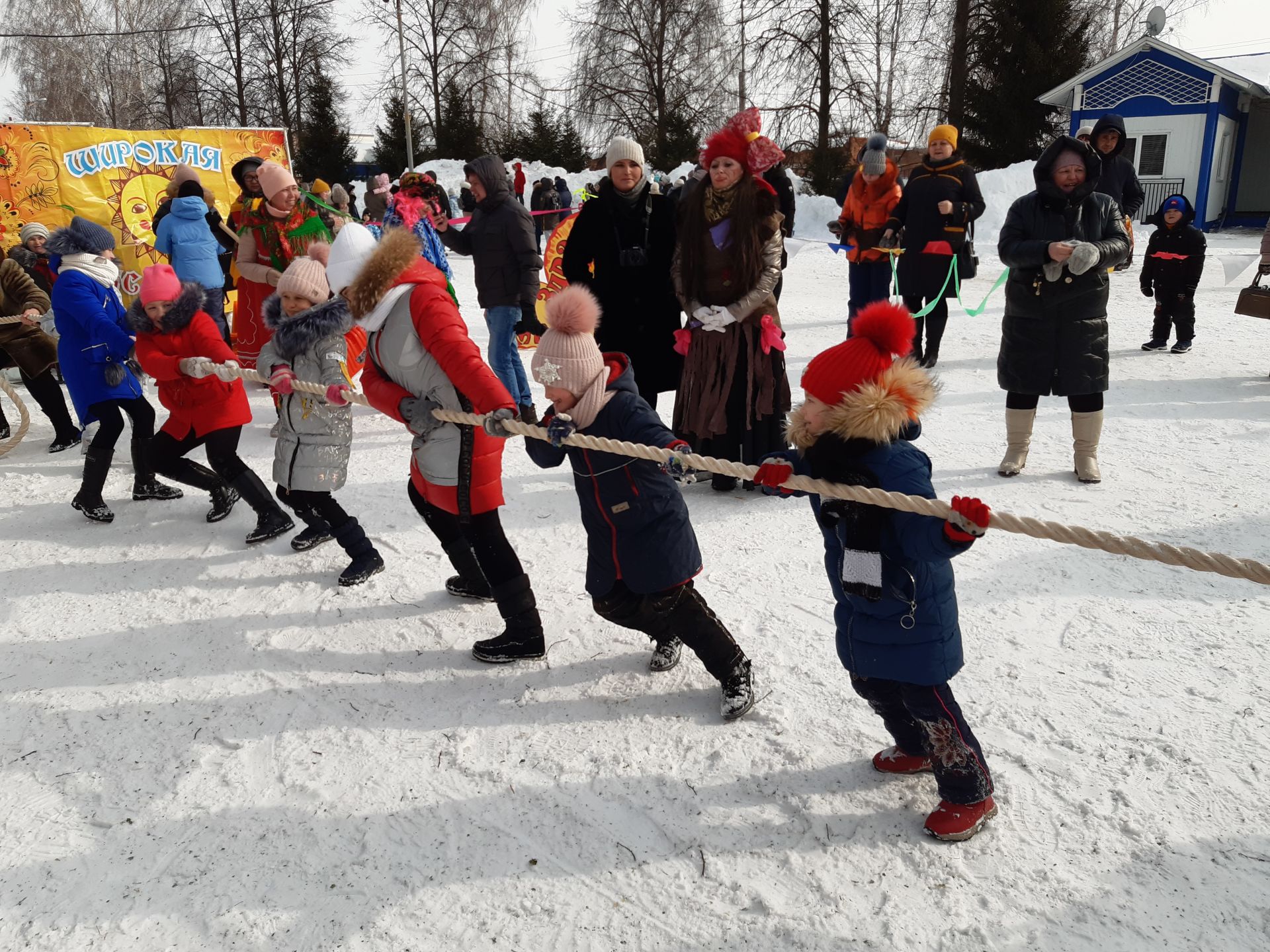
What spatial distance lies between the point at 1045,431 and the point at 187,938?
17.0 ft

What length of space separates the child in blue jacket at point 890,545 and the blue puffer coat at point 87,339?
12.9 feet

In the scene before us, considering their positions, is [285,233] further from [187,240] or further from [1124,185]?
[1124,185]

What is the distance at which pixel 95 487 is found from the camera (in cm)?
462

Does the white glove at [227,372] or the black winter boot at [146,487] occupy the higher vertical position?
the white glove at [227,372]

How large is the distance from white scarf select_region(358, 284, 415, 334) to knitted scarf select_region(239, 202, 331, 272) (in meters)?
3.11

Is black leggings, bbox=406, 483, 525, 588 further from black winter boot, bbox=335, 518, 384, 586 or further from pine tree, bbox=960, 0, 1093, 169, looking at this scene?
pine tree, bbox=960, 0, 1093, 169

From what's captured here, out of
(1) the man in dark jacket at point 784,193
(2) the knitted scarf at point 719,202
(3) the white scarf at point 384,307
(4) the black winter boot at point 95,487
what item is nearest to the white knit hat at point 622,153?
(2) the knitted scarf at point 719,202

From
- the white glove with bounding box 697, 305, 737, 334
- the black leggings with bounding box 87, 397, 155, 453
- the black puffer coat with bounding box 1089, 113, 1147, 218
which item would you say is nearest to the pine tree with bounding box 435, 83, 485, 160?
the black puffer coat with bounding box 1089, 113, 1147, 218

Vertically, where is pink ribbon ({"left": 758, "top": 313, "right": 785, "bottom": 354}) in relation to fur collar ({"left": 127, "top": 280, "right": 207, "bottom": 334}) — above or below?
below

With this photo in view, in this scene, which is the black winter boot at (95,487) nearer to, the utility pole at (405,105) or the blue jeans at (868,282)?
the blue jeans at (868,282)

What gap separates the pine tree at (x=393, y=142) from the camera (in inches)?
1102

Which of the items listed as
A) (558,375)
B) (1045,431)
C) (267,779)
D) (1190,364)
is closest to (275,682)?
(267,779)

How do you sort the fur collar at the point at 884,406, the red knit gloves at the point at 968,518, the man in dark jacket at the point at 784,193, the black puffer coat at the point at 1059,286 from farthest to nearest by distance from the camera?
the man in dark jacket at the point at 784,193 < the black puffer coat at the point at 1059,286 < the fur collar at the point at 884,406 < the red knit gloves at the point at 968,518

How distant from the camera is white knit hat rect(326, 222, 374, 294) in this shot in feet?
9.71
